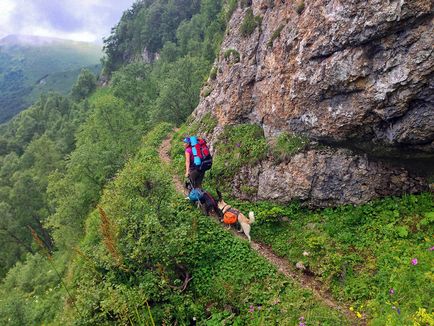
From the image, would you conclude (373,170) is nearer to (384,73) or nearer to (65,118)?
(384,73)

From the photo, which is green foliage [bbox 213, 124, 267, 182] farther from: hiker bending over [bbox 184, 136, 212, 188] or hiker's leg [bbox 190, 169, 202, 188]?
hiker bending over [bbox 184, 136, 212, 188]

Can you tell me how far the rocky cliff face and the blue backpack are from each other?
2.57 m

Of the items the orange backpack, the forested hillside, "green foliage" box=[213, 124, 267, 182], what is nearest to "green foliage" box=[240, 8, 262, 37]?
the forested hillside

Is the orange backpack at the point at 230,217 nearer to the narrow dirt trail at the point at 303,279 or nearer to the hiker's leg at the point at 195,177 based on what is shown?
the narrow dirt trail at the point at 303,279

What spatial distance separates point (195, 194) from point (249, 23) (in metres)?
11.4

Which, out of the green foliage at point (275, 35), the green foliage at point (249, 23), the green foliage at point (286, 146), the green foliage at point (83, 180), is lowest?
the green foliage at point (83, 180)

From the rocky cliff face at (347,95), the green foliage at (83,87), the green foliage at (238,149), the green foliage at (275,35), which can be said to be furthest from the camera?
the green foliage at (83,87)

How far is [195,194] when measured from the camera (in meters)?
14.0

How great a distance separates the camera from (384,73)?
427 inches

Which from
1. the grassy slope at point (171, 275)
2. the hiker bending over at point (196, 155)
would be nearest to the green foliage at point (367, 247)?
the grassy slope at point (171, 275)

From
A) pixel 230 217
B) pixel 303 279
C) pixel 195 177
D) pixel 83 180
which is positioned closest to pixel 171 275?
pixel 230 217

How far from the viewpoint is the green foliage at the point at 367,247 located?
27.9ft

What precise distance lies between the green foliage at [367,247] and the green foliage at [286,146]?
224 centimetres

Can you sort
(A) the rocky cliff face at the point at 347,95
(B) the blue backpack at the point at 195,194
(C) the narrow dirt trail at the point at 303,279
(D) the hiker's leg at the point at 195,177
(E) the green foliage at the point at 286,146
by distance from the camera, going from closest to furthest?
(C) the narrow dirt trail at the point at 303,279, (A) the rocky cliff face at the point at 347,95, (B) the blue backpack at the point at 195,194, (E) the green foliage at the point at 286,146, (D) the hiker's leg at the point at 195,177
